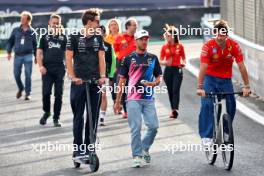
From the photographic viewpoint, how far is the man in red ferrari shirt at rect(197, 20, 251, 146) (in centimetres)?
1327

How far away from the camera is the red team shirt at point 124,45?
1825 cm

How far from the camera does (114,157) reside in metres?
14.3

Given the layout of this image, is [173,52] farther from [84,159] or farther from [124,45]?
[84,159]

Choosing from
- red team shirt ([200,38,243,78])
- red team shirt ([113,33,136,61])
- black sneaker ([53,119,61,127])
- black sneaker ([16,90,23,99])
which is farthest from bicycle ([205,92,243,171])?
black sneaker ([16,90,23,99])

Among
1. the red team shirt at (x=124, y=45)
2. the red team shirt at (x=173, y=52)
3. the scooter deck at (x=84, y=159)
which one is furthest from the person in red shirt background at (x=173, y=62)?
the scooter deck at (x=84, y=159)

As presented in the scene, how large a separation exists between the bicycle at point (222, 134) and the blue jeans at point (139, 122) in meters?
0.82

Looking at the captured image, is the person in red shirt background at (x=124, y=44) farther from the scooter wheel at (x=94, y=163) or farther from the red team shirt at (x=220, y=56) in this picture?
the scooter wheel at (x=94, y=163)

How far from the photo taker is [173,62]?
18.7 m

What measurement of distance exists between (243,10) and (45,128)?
8083 millimetres

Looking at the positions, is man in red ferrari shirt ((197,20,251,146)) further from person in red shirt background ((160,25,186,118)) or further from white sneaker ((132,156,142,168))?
person in red shirt background ((160,25,186,118))

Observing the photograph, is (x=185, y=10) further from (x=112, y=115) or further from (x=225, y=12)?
(x=112, y=115)

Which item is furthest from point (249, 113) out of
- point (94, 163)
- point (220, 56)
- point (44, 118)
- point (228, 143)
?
point (94, 163)

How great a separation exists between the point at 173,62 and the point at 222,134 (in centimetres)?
565

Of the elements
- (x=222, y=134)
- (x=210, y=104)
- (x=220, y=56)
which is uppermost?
(x=220, y=56)
